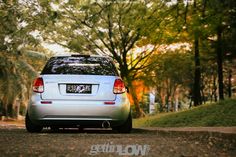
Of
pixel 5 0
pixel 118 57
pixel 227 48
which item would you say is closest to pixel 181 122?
pixel 227 48

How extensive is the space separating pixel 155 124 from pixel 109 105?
1227 centimetres

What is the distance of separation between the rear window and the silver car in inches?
1.5

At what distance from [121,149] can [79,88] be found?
338cm

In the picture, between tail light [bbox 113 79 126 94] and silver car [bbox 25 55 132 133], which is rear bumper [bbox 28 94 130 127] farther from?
tail light [bbox 113 79 126 94]

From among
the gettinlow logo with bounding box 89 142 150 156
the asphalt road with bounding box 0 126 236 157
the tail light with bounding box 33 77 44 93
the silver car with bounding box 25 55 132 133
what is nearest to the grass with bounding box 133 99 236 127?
the silver car with bounding box 25 55 132 133

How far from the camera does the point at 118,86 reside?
31.8 feet

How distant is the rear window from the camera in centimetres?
984

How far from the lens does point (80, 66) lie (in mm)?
10039

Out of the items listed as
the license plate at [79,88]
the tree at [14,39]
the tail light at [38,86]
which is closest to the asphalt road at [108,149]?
the license plate at [79,88]

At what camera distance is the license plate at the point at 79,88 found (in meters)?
9.47

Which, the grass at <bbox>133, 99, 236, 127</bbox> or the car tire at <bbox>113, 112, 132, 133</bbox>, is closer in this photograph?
the car tire at <bbox>113, 112, 132, 133</bbox>

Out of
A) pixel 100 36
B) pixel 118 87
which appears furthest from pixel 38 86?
pixel 100 36

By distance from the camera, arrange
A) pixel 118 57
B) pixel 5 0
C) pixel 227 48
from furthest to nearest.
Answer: pixel 118 57 < pixel 227 48 < pixel 5 0

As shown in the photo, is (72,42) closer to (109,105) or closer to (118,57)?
(118,57)
